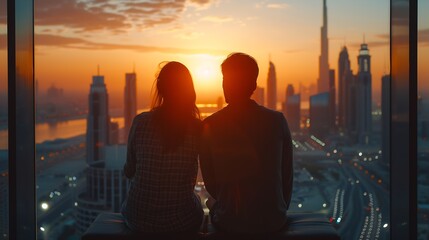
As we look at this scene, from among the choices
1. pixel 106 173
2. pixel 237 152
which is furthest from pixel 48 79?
pixel 237 152

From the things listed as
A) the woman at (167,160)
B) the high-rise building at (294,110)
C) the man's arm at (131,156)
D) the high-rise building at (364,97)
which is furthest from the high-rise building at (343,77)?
the man's arm at (131,156)

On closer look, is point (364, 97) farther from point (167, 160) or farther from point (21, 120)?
point (21, 120)

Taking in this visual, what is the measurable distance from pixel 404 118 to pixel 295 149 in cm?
51

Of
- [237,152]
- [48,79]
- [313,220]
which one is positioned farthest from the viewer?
[48,79]

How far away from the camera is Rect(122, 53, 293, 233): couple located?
5.09ft

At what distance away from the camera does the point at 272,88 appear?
2.43 meters

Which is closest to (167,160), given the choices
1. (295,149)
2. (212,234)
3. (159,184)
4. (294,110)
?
(159,184)

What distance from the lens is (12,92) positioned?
188cm

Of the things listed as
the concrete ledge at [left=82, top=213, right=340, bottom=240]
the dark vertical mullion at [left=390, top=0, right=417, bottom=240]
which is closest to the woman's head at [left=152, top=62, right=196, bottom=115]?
the concrete ledge at [left=82, top=213, right=340, bottom=240]

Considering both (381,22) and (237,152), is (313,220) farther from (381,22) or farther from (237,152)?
(381,22)

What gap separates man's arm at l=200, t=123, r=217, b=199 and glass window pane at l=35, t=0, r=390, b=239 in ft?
1.34

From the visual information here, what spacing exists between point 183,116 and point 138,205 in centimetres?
36

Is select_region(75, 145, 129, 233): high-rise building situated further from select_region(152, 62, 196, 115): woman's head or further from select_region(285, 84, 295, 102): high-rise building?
select_region(285, 84, 295, 102): high-rise building

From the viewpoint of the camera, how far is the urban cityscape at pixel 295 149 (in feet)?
6.63
